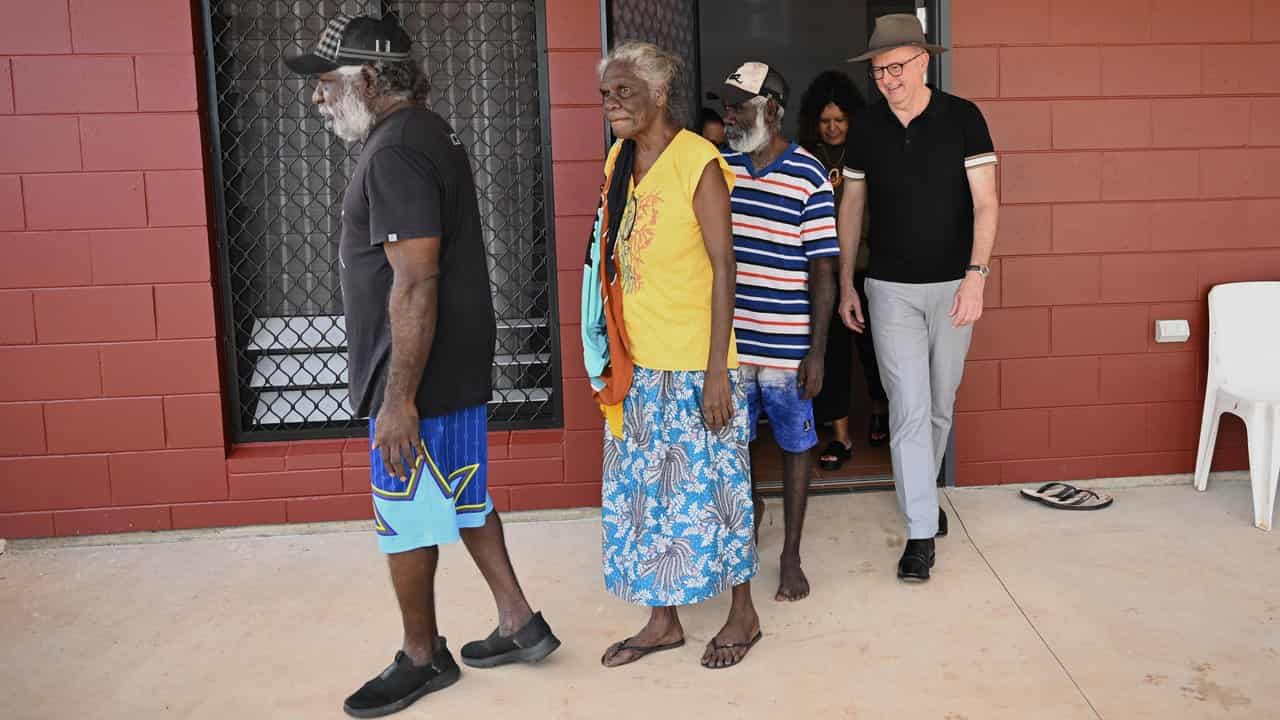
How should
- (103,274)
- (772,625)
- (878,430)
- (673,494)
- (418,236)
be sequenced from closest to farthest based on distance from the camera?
(418,236) → (673,494) → (772,625) → (103,274) → (878,430)

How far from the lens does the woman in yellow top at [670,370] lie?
298 cm

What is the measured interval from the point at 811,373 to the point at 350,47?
5.38 ft

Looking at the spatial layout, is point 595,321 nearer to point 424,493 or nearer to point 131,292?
point 424,493

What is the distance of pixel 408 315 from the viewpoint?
9.05 ft

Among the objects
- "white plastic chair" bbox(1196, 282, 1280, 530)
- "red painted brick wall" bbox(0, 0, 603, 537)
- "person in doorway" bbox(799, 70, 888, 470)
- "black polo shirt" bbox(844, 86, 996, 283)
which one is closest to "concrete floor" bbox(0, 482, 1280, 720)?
"red painted brick wall" bbox(0, 0, 603, 537)

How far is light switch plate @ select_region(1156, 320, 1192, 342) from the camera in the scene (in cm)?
462

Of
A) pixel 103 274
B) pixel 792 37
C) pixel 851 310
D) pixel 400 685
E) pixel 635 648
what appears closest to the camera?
pixel 400 685

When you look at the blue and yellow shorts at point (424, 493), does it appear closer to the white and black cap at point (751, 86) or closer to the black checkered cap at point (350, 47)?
the black checkered cap at point (350, 47)

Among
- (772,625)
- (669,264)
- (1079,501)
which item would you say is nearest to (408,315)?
(669,264)

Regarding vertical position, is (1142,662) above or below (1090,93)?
below

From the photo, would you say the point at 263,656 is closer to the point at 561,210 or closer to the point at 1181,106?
the point at 561,210

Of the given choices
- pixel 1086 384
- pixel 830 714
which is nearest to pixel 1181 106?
pixel 1086 384

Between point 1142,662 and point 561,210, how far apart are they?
2.46m

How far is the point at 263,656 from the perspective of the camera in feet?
10.9
